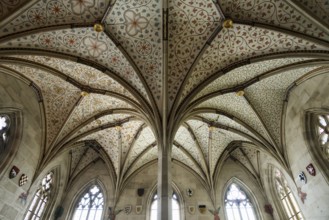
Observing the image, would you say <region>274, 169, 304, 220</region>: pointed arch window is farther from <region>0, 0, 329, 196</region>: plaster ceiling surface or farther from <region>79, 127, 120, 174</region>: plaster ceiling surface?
<region>79, 127, 120, 174</region>: plaster ceiling surface

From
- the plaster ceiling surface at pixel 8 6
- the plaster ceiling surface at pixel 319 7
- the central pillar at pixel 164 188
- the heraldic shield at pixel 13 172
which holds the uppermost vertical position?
the plaster ceiling surface at pixel 319 7

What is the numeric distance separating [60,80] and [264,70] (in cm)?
854

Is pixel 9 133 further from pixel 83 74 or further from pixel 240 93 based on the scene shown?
pixel 240 93

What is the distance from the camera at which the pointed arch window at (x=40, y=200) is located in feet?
33.7

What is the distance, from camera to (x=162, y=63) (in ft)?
27.2

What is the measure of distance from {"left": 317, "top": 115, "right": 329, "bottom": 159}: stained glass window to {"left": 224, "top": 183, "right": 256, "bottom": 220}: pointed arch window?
5.45 m

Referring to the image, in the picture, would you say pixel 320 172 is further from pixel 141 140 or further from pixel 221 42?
pixel 141 140

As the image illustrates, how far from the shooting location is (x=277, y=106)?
10.2 metres

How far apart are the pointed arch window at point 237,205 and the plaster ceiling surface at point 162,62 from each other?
9.68 ft

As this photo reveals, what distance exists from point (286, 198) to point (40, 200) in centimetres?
1245

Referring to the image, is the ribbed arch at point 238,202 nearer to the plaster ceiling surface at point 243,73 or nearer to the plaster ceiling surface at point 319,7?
the plaster ceiling surface at point 243,73

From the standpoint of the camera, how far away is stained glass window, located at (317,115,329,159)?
334 inches

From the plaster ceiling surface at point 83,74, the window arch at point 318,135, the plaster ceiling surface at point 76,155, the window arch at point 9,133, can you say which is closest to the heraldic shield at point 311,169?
the window arch at point 318,135

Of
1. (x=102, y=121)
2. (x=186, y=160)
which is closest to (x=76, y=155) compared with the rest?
(x=102, y=121)
